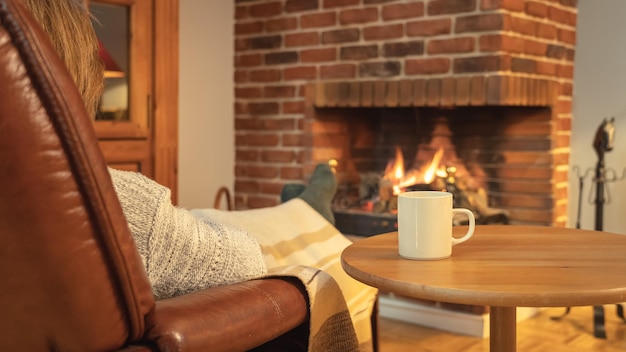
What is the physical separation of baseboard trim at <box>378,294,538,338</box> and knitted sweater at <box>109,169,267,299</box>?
5.77 feet

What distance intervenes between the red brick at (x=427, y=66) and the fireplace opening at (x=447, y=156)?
37 cm

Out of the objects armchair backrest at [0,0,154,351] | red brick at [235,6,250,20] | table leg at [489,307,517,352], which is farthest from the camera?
red brick at [235,6,250,20]

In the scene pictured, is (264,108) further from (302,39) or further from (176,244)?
(176,244)

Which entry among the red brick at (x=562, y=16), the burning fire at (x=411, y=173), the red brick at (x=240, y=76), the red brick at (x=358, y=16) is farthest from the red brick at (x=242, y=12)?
the red brick at (x=562, y=16)

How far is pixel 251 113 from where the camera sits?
3689 millimetres

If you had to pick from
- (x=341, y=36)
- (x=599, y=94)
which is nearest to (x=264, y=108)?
(x=341, y=36)

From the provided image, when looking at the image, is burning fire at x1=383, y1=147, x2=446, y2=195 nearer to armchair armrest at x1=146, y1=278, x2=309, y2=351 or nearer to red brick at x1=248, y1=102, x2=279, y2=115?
red brick at x1=248, y1=102, x2=279, y2=115

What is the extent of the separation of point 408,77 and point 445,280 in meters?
2.05

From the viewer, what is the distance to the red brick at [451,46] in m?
2.90

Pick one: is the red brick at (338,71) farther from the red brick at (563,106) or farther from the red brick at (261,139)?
the red brick at (563,106)

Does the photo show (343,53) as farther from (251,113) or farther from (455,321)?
(455,321)

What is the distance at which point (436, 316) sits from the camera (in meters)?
2.98

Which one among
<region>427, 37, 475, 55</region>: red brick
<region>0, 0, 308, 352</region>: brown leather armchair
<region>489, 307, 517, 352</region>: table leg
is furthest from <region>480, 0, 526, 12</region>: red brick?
<region>0, 0, 308, 352</region>: brown leather armchair

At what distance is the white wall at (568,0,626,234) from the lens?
3.20 metres
